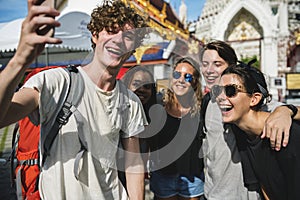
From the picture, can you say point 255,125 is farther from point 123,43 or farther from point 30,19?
point 30,19

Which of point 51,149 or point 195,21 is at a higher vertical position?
Answer: point 195,21

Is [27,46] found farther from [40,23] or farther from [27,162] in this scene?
[27,162]

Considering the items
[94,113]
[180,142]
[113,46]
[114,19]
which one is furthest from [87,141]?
[180,142]

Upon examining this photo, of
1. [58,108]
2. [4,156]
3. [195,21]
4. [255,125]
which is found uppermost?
[195,21]

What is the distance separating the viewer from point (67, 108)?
45.9 inches

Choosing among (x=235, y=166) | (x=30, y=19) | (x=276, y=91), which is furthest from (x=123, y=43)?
(x=276, y=91)

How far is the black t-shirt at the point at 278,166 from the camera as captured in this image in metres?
1.45

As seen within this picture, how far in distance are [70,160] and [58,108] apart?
8.7 inches

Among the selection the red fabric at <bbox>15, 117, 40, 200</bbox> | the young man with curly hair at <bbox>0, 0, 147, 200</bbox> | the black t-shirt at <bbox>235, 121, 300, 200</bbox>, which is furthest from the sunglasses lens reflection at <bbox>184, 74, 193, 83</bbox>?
the red fabric at <bbox>15, 117, 40, 200</bbox>

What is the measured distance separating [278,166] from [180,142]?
0.89 metres

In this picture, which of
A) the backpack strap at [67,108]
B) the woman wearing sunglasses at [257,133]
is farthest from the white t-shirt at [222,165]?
the backpack strap at [67,108]

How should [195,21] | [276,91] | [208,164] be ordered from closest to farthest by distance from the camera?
[208,164] → [276,91] → [195,21]

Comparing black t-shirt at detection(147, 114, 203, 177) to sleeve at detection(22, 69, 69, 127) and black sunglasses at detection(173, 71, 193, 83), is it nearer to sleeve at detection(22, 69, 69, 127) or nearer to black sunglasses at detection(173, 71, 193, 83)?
black sunglasses at detection(173, 71, 193, 83)

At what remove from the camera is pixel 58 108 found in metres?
1.15
